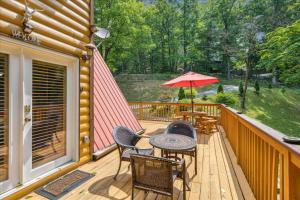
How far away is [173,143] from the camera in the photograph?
2.91m

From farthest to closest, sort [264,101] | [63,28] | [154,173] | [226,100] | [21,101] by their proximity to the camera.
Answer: [264,101] < [226,100] < [63,28] < [21,101] < [154,173]

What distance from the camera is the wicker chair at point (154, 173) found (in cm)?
208

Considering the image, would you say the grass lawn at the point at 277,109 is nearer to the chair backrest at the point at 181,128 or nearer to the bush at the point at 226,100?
the bush at the point at 226,100

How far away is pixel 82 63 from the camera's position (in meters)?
3.68

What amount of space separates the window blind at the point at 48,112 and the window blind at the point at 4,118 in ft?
1.26

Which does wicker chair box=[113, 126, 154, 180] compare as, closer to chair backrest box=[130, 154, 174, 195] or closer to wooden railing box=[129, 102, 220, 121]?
chair backrest box=[130, 154, 174, 195]

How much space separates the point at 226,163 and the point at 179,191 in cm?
151

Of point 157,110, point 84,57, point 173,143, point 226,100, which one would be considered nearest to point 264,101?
point 226,100

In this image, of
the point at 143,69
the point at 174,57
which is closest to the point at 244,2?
the point at 174,57

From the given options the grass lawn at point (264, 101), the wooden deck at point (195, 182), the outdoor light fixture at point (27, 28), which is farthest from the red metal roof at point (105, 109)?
the grass lawn at point (264, 101)

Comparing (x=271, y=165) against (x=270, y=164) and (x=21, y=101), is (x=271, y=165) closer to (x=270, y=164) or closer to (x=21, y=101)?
(x=270, y=164)

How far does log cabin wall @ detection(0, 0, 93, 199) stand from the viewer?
2.42 meters

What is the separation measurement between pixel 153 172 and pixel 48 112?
197cm

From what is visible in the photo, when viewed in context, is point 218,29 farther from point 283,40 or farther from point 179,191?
point 179,191
